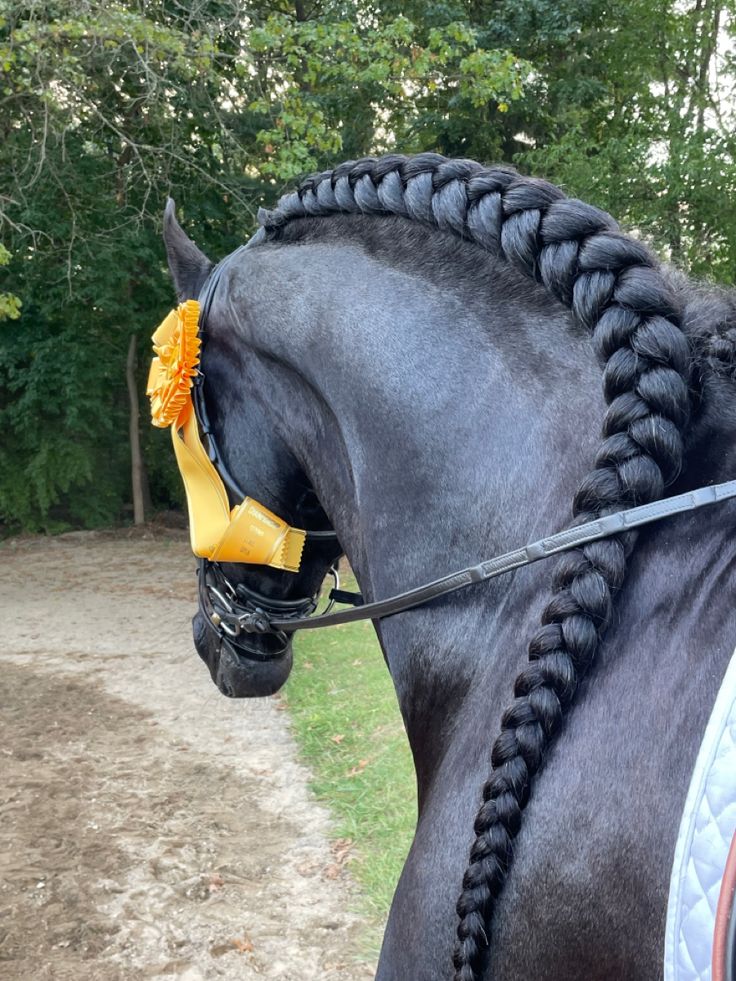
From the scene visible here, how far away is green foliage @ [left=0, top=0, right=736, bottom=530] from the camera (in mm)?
7855

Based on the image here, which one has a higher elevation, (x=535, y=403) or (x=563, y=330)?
(x=563, y=330)

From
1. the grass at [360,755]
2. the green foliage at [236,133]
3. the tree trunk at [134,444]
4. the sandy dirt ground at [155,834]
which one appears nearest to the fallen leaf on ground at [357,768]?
the grass at [360,755]

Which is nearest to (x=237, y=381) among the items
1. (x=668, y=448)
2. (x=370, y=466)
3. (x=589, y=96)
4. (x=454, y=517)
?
(x=370, y=466)

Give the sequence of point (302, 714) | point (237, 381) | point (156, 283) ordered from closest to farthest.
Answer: point (237, 381)
point (302, 714)
point (156, 283)

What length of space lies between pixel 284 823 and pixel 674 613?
4.17 m

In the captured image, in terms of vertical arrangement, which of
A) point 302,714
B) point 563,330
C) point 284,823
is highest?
point 563,330

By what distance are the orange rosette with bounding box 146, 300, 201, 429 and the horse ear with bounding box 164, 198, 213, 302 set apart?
6.2 inches

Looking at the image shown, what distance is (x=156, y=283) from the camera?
44.1 feet

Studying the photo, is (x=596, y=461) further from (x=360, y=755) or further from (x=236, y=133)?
(x=236, y=133)

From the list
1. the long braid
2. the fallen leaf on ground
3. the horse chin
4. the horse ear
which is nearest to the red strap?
the long braid

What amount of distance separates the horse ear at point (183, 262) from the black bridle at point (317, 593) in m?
0.12

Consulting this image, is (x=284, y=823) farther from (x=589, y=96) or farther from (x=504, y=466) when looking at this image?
(x=589, y=96)

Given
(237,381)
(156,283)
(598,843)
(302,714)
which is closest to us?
(598,843)

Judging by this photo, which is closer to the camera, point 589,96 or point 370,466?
point 370,466
